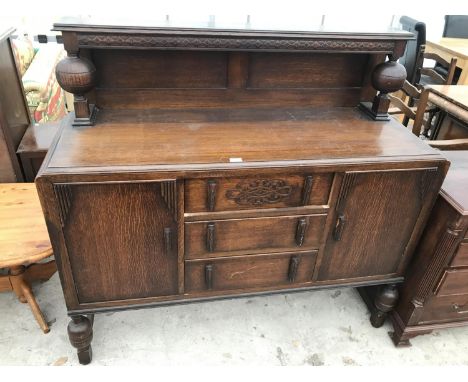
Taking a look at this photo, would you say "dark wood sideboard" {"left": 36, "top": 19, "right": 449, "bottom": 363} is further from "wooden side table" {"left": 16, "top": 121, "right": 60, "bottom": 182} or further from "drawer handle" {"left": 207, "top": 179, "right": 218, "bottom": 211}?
"wooden side table" {"left": 16, "top": 121, "right": 60, "bottom": 182}

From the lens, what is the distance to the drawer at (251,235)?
1372 mm

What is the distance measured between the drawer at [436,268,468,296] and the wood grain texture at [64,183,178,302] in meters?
1.07

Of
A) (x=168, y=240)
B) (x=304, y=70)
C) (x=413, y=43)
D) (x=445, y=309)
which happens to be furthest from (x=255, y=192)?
(x=413, y=43)

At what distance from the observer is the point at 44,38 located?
3.38m

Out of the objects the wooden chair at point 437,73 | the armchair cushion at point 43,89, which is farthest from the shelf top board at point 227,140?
the wooden chair at point 437,73

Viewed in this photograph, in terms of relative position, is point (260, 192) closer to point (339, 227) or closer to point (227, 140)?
point (227, 140)

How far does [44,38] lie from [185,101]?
2.51m

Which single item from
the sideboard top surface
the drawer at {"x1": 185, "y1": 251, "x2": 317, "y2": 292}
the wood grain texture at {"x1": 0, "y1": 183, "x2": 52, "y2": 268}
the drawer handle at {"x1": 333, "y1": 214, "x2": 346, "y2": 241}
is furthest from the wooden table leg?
the sideboard top surface

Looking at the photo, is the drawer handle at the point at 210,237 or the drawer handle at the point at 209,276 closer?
the drawer handle at the point at 210,237

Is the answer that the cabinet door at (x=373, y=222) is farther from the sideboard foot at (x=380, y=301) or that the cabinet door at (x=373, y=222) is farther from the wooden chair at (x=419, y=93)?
the wooden chair at (x=419, y=93)

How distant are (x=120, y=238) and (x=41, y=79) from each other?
185 cm

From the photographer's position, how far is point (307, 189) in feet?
4.38

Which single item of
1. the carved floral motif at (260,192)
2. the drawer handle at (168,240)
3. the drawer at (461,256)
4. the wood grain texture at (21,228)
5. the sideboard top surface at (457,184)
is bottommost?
the wood grain texture at (21,228)

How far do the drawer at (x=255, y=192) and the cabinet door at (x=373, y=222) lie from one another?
0.34 ft
